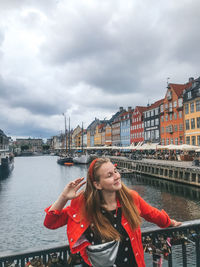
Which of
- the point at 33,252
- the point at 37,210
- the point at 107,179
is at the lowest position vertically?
the point at 37,210

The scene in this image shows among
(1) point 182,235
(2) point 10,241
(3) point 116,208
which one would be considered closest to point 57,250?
(3) point 116,208

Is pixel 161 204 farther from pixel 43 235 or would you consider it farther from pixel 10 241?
pixel 10 241

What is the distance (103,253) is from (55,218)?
0.53 m

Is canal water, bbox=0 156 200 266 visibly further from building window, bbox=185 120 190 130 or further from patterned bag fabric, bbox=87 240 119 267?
building window, bbox=185 120 190 130

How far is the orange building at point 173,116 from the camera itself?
52.1 m

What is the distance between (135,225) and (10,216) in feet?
55.5

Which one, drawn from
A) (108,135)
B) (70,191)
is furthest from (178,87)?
(70,191)

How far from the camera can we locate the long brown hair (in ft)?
7.21

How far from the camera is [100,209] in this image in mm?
2330

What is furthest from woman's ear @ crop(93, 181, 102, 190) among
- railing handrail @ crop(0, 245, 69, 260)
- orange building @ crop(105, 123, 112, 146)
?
orange building @ crop(105, 123, 112, 146)

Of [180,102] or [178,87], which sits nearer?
[180,102]

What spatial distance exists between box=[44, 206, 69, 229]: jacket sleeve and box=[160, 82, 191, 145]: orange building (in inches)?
2003

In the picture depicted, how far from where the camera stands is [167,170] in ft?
104

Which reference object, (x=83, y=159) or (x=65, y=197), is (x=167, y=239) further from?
(x=83, y=159)
